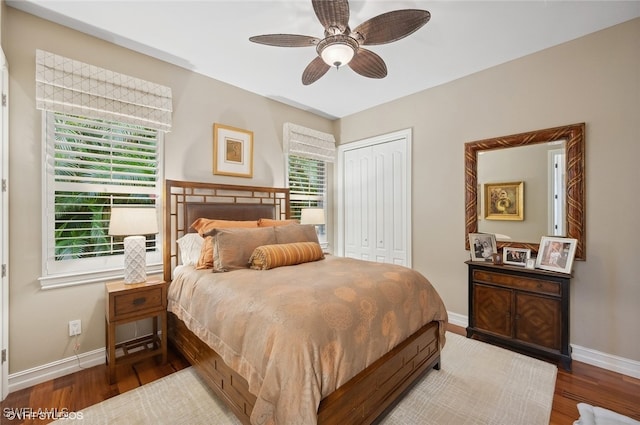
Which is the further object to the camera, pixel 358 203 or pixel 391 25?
pixel 358 203

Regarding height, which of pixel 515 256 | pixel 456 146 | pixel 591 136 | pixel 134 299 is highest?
pixel 456 146

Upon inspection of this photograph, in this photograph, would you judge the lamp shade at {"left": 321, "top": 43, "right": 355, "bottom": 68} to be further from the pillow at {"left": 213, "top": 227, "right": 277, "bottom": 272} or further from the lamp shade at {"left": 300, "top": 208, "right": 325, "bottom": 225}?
the lamp shade at {"left": 300, "top": 208, "right": 325, "bottom": 225}

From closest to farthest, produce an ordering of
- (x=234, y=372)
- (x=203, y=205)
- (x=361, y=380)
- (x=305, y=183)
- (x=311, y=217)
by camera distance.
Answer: (x=361, y=380) < (x=234, y=372) < (x=203, y=205) < (x=311, y=217) < (x=305, y=183)

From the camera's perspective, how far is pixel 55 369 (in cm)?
222

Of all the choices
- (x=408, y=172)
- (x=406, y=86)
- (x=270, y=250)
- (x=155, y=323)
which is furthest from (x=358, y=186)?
(x=155, y=323)

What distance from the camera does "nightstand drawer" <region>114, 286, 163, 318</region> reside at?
7.12ft

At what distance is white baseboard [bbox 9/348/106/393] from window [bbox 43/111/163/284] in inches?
25.9

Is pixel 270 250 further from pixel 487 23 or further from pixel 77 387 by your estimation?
pixel 487 23

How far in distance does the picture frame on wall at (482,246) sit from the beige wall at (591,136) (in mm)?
272

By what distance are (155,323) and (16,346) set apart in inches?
35.4

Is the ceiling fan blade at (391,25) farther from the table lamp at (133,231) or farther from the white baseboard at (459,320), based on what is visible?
the white baseboard at (459,320)

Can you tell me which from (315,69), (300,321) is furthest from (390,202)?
(300,321)

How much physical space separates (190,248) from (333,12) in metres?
2.22

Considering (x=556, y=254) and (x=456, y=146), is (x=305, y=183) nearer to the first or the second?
(x=456, y=146)
